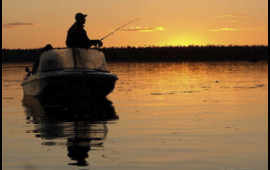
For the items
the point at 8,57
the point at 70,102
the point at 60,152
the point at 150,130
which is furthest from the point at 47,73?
the point at 8,57

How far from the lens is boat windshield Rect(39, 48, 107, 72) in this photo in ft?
67.7

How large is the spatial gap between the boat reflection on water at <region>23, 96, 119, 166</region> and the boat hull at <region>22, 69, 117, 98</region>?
0.22 meters

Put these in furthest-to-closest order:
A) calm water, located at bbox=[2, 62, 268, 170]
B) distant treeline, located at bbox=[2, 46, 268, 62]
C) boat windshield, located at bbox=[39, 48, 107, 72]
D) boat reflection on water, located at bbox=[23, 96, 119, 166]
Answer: distant treeline, located at bbox=[2, 46, 268, 62], boat windshield, located at bbox=[39, 48, 107, 72], boat reflection on water, located at bbox=[23, 96, 119, 166], calm water, located at bbox=[2, 62, 268, 170]

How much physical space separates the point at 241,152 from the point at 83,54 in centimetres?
1126

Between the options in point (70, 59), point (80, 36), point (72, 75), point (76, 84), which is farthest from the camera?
point (80, 36)

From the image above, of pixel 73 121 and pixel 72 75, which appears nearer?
pixel 73 121

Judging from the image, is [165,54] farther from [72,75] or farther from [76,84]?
[72,75]

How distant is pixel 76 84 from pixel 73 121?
5.00 metres

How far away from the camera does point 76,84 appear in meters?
19.8

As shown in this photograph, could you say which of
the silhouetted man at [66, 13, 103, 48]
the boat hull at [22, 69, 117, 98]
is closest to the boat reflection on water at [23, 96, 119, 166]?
the boat hull at [22, 69, 117, 98]

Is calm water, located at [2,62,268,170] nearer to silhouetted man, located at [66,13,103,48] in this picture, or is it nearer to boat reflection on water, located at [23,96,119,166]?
boat reflection on water, located at [23,96,119,166]

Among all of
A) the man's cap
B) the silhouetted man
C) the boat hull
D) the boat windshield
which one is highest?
the man's cap

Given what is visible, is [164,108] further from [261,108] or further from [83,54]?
[83,54]

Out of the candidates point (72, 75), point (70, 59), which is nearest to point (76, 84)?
point (72, 75)
